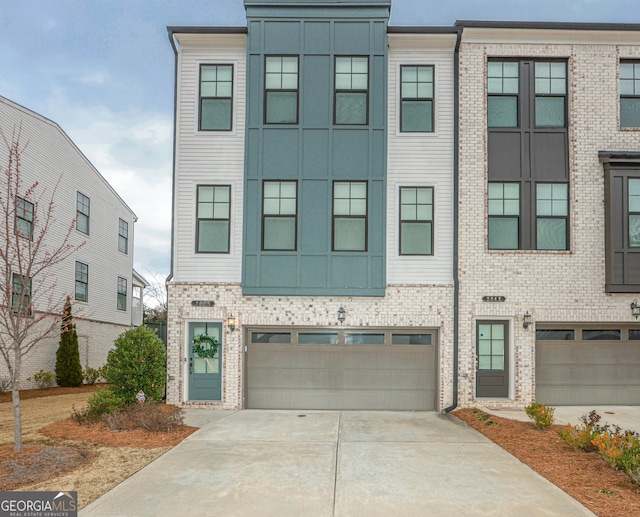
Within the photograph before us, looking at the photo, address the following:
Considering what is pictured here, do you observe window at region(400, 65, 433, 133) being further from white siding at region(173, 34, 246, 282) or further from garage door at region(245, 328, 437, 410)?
garage door at region(245, 328, 437, 410)

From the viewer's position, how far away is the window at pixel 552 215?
12883mm

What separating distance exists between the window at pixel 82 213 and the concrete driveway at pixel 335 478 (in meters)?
13.9

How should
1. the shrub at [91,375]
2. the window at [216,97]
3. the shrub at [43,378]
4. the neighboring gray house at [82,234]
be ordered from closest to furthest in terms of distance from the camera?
the window at [216,97], the shrub at [43,378], the neighboring gray house at [82,234], the shrub at [91,375]

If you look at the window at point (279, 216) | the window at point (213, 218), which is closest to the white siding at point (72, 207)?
the window at point (213, 218)

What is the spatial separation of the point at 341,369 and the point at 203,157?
19.9 ft

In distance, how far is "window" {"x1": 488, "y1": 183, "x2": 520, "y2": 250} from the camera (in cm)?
1291

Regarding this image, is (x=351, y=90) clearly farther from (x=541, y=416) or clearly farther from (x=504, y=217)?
(x=541, y=416)

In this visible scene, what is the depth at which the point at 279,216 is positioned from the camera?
12.8 metres

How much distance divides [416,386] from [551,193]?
223 inches

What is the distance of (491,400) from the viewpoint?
41.5 feet

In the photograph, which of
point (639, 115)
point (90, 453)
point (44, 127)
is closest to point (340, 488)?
point (90, 453)

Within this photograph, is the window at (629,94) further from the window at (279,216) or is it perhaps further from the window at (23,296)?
the window at (23,296)

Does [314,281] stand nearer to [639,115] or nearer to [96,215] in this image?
[639,115]

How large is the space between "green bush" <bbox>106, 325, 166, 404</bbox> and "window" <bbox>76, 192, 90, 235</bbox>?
37.5 ft
